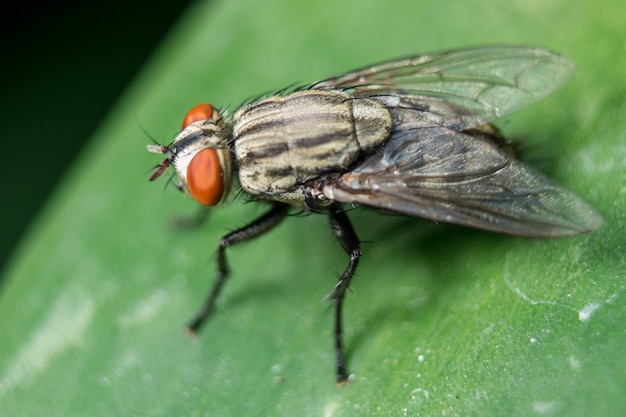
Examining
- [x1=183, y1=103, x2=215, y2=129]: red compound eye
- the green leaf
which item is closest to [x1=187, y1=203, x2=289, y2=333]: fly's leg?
the green leaf

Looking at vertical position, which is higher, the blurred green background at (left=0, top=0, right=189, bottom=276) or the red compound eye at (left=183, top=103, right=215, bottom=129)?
the blurred green background at (left=0, top=0, right=189, bottom=276)

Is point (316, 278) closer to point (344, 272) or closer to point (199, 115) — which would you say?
point (344, 272)

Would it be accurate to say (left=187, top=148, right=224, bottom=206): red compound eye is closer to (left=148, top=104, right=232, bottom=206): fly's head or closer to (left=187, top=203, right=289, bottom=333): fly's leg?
(left=148, top=104, right=232, bottom=206): fly's head

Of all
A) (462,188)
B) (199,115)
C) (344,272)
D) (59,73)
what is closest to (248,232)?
(344,272)

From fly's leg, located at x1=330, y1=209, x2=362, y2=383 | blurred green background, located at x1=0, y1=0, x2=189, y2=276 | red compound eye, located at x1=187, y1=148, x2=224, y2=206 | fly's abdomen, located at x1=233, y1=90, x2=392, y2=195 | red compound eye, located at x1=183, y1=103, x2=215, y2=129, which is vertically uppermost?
blurred green background, located at x1=0, y1=0, x2=189, y2=276

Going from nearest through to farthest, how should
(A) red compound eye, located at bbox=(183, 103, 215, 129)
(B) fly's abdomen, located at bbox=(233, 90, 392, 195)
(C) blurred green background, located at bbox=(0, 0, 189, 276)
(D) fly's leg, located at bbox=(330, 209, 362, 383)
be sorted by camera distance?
(D) fly's leg, located at bbox=(330, 209, 362, 383) → (B) fly's abdomen, located at bbox=(233, 90, 392, 195) → (A) red compound eye, located at bbox=(183, 103, 215, 129) → (C) blurred green background, located at bbox=(0, 0, 189, 276)

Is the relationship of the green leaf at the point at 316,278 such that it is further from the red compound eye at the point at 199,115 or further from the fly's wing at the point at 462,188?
the red compound eye at the point at 199,115

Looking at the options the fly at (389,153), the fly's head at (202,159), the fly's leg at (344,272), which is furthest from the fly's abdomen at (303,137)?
the fly's leg at (344,272)
